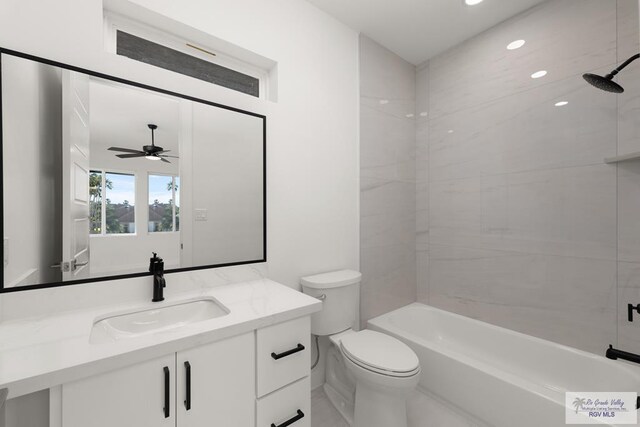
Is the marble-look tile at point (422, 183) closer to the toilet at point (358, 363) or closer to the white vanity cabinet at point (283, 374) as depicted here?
the toilet at point (358, 363)

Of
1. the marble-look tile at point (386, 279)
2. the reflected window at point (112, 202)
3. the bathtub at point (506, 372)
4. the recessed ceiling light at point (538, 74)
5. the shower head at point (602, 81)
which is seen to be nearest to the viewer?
the reflected window at point (112, 202)

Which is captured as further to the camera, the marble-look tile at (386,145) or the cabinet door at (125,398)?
the marble-look tile at (386,145)

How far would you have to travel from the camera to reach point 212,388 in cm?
92

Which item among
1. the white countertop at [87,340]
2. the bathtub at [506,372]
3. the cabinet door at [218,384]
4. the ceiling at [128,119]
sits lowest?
the bathtub at [506,372]

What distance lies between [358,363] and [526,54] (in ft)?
7.59

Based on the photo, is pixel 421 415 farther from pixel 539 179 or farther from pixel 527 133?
pixel 527 133

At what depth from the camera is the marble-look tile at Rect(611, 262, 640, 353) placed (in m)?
1.50

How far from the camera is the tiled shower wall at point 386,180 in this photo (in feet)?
7.10

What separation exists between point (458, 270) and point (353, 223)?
1012mm

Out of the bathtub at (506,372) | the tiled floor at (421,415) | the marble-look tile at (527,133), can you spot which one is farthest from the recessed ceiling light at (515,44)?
the tiled floor at (421,415)

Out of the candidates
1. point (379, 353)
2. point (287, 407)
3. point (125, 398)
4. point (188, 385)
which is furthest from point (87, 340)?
point (379, 353)

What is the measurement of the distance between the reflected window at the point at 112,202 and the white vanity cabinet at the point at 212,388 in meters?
0.67

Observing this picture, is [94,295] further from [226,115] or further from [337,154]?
[337,154]

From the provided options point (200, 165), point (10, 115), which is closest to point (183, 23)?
point (200, 165)
